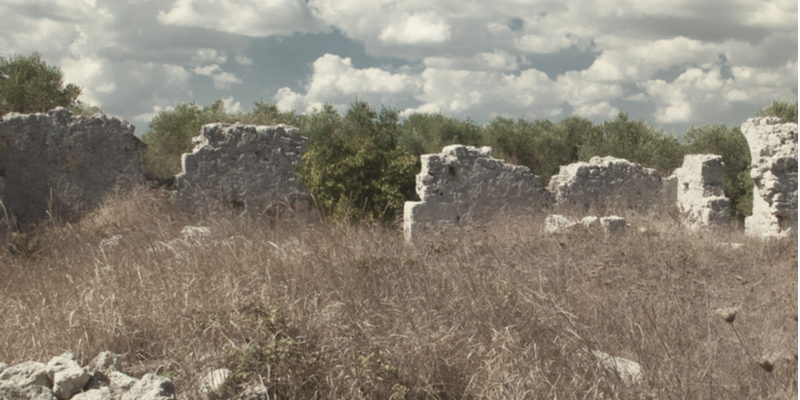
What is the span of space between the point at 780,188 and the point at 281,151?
1049cm

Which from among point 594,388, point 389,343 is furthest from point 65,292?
point 594,388

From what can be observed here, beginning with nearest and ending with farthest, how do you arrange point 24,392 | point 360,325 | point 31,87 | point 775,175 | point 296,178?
point 24,392
point 360,325
point 296,178
point 775,175
point 31,87

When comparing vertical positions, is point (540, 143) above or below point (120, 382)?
above

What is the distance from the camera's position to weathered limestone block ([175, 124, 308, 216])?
32.6ft

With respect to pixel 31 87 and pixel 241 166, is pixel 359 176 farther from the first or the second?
pixel 31 87

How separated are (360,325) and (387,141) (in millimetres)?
17631

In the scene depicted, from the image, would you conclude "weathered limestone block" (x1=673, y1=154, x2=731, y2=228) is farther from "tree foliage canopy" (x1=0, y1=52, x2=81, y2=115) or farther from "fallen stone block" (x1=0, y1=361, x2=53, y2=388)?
"tree foliage canopy" (x1=0, y1=52, x2=81, y2=115)

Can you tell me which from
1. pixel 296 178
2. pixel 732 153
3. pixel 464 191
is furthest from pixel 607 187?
pixel 732 153

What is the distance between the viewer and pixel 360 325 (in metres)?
3.43

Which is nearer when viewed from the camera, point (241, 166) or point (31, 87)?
point (241, 166)

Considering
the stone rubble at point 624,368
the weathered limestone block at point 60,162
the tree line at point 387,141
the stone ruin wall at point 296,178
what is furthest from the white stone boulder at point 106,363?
the tree line at point 387,141

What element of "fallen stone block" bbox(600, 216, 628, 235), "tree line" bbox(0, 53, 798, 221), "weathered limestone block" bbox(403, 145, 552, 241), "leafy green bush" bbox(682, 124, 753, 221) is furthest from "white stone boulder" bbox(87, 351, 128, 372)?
"leafy green bush" bbox(682, 124, 753, 221)

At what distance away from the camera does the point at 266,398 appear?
2836mm

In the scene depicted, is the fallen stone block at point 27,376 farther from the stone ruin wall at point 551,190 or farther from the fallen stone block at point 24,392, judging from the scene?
the stone ruin wall at point 551,190
